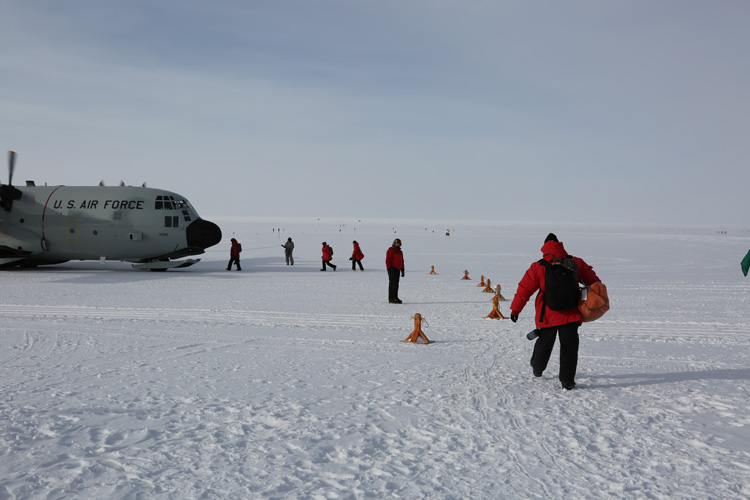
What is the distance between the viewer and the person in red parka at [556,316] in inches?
265

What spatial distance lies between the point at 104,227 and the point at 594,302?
2218 cm

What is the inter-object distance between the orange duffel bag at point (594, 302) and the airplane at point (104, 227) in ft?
65.1

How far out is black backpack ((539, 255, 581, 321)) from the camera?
6.57 meters

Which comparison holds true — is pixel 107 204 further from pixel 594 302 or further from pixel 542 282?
pixel 594 302

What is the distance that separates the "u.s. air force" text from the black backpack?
20931 millimetres

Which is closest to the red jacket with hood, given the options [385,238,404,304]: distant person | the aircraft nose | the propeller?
[385,238,404,304]: distant person

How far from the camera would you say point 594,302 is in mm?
6496

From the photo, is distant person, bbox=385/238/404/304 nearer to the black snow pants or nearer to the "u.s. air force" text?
the black snow pants

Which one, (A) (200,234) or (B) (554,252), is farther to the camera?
(A) (200,234)

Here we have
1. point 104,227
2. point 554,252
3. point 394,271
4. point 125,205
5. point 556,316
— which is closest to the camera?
point 554,252

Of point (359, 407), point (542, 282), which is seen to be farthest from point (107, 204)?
point (542, 282)

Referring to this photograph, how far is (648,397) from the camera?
22.1ft

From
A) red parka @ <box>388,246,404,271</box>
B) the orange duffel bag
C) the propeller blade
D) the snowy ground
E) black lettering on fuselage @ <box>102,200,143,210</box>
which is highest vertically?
the propeller blade

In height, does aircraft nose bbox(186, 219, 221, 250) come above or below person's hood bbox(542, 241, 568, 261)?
above
